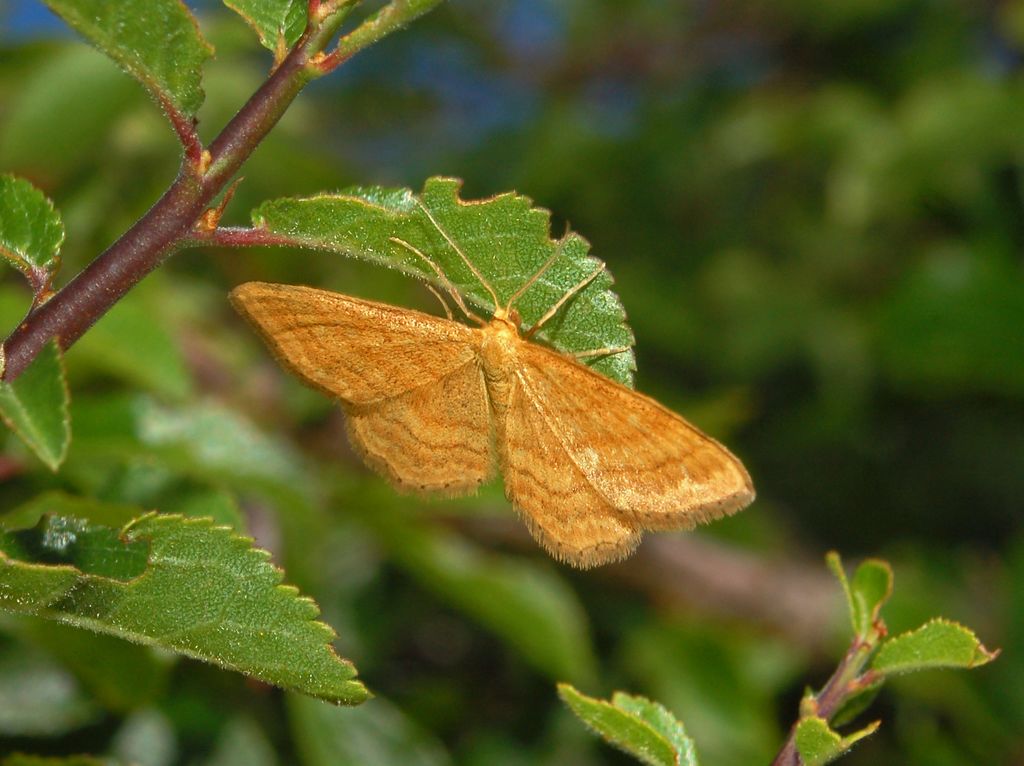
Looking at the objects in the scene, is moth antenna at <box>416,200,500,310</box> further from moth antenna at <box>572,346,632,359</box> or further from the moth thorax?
the moth thorax

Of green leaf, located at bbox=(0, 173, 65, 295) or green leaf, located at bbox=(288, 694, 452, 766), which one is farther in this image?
green leaf, located at bbox=(288, 694, 452, 766)

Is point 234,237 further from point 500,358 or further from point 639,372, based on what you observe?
point 639,372

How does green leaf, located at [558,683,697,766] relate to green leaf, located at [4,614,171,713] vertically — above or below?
above

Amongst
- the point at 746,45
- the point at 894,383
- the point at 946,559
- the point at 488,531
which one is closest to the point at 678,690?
the point at 488,531

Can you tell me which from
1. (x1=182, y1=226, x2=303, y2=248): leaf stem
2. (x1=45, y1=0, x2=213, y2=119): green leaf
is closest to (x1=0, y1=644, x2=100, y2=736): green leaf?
(x1=182, y1=226, x2=303, y2=248): leaf stem

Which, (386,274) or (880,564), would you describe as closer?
(880,564)

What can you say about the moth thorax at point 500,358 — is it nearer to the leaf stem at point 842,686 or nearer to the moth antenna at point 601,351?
the moth antenna at point 601,351

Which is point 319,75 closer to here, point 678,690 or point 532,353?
point 532,353
